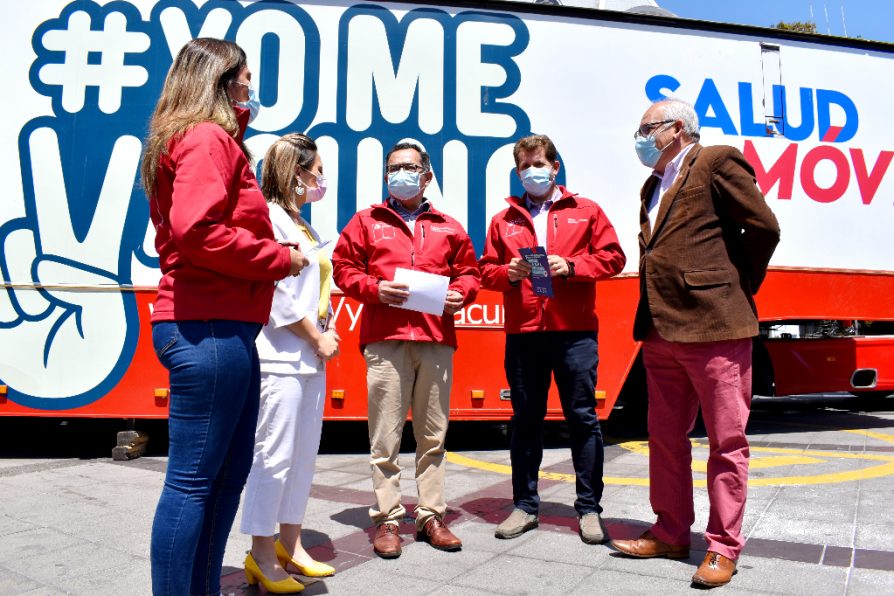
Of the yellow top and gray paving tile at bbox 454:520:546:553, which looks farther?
gray paving tile at bbox 454:520:546:553

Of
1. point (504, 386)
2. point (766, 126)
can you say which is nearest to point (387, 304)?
point (504, 386)

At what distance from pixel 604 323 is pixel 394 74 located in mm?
2667

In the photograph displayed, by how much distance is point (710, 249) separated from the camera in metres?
3.13

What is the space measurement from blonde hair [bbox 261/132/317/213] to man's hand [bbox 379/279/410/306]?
0.59 meters

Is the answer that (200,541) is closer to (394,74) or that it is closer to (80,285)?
(80,285)

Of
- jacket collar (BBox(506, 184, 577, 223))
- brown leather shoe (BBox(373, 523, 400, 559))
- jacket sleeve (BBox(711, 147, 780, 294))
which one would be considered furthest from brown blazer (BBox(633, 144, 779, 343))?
brown leather shoe (BBox(373, 523, 400, 559))

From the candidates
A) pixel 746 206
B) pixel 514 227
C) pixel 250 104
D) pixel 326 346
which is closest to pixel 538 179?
pixel 514 227

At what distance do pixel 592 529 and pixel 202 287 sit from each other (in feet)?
7.63

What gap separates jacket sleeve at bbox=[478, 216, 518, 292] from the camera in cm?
381


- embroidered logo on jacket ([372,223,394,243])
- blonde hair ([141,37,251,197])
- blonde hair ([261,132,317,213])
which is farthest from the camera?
embroidered logo on jacket ([372,223,394,243])

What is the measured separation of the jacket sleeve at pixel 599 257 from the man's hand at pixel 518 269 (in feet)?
0.77

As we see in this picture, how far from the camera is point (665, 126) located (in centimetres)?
334

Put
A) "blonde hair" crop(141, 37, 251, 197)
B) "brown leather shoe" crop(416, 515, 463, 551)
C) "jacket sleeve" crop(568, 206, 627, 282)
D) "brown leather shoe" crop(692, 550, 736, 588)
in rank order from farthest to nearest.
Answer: "jacket sleeve" crop(568, 206, 627, 282), "brown leather shoe" crop(416, 515, 463, 551), "brown leather shoe" crop(692, 550, 736, 588), "blonde hair" crop(141, 37, 251, 197)

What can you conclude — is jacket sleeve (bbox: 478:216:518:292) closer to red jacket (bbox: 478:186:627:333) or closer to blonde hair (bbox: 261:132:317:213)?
red jacket (bbox: 478:186:627:333)
